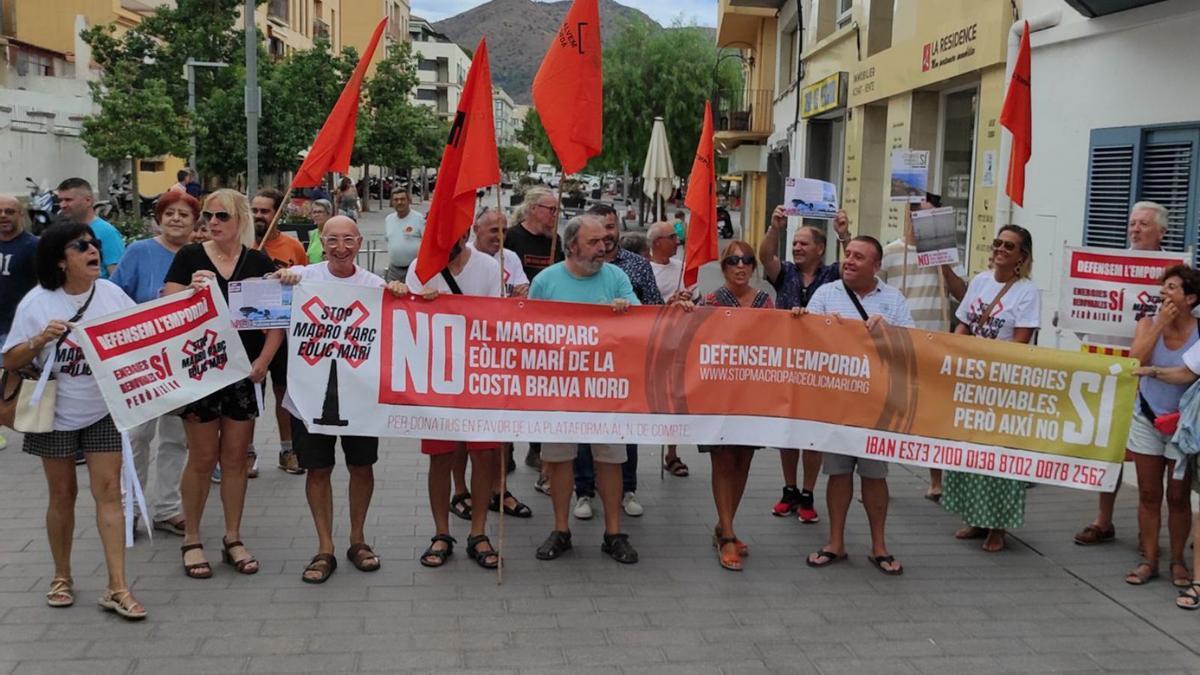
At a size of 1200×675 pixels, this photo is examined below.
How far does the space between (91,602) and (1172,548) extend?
18.2 feet

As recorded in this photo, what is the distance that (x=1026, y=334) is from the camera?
6719 millimetres

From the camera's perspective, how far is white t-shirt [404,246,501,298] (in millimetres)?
6109

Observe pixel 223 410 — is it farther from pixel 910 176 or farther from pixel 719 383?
pixel 910 176

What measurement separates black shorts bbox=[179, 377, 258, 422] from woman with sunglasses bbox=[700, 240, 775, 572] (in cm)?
247

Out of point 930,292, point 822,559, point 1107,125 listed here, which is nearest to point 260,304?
point 822,559

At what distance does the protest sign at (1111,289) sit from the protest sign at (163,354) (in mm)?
4667

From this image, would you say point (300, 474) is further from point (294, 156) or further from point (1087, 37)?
point (294, 156)

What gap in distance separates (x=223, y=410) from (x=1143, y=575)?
492 cm

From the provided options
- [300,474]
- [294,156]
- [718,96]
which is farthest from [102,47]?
[300,474]

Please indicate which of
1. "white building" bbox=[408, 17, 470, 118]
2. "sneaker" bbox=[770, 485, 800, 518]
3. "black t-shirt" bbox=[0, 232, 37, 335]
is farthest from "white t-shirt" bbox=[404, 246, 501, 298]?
"white building" bbox=[408, 17, 470, 118]

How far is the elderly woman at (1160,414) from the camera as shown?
18.8 feet

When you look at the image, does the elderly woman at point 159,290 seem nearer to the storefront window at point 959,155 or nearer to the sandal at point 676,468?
the sandal at point 676,468

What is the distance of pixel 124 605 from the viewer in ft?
16.8

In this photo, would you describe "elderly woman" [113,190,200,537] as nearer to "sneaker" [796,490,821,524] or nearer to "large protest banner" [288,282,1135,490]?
"large protest banner" [288,282,1135,490]
